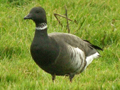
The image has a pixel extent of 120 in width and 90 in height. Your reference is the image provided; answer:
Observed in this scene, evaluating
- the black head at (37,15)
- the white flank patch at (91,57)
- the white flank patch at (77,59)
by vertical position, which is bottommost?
the white flank patch at (91,57)

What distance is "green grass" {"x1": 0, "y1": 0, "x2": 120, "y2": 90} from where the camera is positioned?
5.42 m

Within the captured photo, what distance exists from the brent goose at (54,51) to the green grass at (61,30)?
20 centimetres

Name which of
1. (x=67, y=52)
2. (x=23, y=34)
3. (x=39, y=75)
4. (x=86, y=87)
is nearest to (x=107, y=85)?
(x=86, y=87)

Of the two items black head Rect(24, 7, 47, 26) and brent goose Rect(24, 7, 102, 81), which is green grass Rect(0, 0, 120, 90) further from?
black head Rect(24, 7, 47, 26)

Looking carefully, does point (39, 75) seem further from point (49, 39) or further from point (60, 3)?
point (60, 3)

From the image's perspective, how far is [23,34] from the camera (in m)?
7.80

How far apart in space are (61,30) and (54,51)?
257cm

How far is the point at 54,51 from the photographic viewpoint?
5887mm

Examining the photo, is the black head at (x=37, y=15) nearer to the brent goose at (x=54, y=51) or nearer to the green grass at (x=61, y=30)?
the brent goose at (x=54, y=51)

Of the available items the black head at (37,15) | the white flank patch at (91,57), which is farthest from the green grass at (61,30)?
the black head at (37,15)

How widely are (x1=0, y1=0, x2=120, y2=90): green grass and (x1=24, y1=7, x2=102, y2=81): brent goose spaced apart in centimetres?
20

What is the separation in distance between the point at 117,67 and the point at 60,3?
3.16 meters

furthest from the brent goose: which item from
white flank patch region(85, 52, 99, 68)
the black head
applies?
white flank patch region(85, 52, 99, 68)

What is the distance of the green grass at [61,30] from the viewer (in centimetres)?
542
